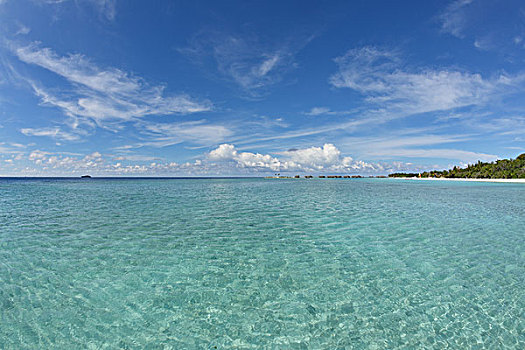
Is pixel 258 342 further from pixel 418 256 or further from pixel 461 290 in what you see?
pixel 418 256

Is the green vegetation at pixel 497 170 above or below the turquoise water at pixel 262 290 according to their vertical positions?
above

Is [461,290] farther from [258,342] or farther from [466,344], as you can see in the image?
[258,342]

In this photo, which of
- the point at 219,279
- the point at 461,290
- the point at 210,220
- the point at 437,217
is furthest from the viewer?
the point at 437,217

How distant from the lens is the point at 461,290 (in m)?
7.93

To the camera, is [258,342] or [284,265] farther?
[284,265]

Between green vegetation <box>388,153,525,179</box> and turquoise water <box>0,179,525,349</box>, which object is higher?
green vegetation <box>388,153,525,179</box>

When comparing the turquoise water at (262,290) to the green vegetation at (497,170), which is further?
the green vegetation at (497,170)

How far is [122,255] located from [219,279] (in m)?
5.40

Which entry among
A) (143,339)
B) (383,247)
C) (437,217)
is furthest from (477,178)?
(143,339)

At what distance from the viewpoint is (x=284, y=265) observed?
10133mm

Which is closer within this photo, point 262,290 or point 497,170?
point 262,290

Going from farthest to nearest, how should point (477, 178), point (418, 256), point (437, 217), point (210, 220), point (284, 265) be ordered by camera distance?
point (477, 178), point (437, 217), point (210, 220), point (418, 256), point (284, 265)

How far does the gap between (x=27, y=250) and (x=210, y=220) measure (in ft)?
34.4

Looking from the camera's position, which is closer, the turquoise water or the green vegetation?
the turquoise water
